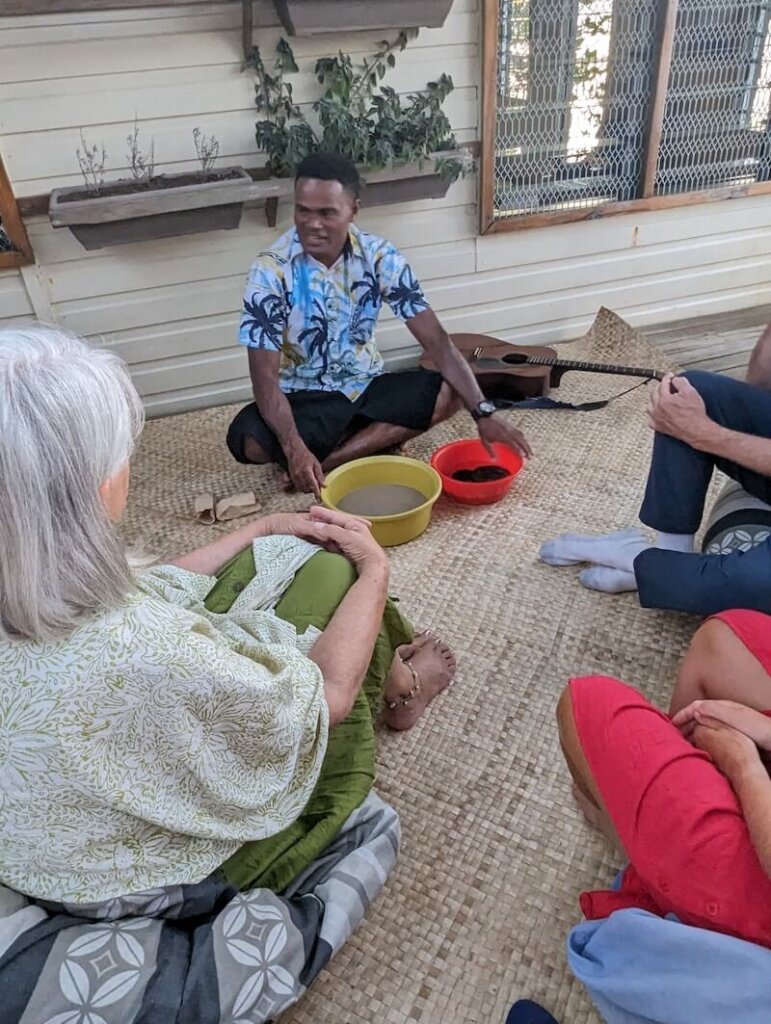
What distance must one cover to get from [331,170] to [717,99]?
1816mm

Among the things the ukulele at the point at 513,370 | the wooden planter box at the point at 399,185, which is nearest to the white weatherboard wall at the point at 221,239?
the wooden planter box at the point at 399,185

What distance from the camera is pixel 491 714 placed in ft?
4.63

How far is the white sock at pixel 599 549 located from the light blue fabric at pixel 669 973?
92 cm

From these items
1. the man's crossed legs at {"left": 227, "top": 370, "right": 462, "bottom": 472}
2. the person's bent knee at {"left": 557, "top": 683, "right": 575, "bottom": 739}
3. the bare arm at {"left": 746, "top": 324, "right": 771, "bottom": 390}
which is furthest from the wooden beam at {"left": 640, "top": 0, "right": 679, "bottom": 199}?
the person's bent knee at {"left": 557, "top": 683, "right": 575, "bottom": 739}

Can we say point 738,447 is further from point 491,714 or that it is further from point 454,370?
point 454,370

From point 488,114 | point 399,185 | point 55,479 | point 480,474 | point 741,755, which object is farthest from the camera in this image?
point 488,114

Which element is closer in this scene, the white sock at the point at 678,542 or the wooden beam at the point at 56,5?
the white sock at the point at 678,542

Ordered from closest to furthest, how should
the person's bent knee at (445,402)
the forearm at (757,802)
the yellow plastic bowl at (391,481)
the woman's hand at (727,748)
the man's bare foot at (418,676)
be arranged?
the forearm at (757,802) → the woman's hand at (727,748) → the man's bare foot at (418,676) → the yellow plastic bowl at (391,481) → the person's bent knee at (445,402)

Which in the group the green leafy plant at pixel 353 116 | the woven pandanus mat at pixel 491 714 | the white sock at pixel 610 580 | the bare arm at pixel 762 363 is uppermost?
the green leafy plant at pixel 353 116

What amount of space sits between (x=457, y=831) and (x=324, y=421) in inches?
47.7

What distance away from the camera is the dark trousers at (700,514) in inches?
53.6

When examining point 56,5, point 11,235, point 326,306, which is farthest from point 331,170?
point 11,235

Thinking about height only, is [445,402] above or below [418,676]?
above

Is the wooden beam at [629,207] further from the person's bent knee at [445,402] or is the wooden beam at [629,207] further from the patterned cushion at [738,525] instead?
the patterned cushion at [738,525]
